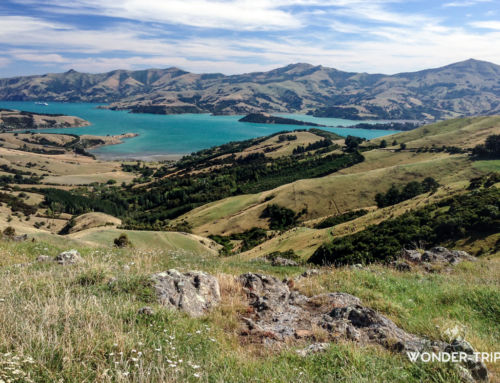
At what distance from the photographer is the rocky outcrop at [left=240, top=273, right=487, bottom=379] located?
623 cm

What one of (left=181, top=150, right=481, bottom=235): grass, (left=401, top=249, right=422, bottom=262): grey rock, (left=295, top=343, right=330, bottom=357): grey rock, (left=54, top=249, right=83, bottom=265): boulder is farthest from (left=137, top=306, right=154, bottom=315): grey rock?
(left=181, top=150, right=481, bottom=235): grass

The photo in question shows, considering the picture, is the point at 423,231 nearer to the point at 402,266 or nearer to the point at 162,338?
the point at 402,266

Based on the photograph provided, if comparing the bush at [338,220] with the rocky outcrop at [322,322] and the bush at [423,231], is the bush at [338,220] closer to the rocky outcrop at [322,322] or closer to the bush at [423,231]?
the bush at [423,231]

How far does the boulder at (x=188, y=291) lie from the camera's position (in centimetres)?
772

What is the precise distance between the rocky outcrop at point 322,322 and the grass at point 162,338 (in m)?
0.45

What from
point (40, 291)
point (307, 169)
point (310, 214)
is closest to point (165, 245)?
point (40, 291)

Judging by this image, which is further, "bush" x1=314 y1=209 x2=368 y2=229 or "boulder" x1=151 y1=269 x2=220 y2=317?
"bush" x1=314 y1=209 x2=368 y2=229

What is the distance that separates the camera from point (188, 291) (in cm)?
830

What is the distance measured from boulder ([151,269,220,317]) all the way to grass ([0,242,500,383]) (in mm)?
337

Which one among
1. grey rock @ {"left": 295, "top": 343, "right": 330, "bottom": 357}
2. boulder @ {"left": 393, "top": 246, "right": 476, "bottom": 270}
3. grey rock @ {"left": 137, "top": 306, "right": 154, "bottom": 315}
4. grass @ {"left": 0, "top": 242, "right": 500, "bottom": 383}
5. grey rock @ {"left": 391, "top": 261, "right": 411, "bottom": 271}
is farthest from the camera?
boulder @ {"left": 393, "top": 246, "right": 476, "bottom": 270}

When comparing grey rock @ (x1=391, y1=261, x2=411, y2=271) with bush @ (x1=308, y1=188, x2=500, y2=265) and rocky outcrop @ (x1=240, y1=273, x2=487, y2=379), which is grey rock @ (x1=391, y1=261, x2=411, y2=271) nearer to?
rocky outcrop @ (x1=240, y1=273, x2=487, y2=379)

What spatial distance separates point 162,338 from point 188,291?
2.65 metres

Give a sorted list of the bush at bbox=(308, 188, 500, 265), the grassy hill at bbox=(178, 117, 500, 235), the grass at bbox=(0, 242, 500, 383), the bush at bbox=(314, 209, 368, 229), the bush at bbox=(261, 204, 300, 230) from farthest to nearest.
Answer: the grassy hill at bbox=(178, 117, 500, 235) < the bush at bbox=(261, 204, 300, 230) < the bush at bbox=(314, 209, 368, 229) < the bush at bbox=(308, 188, 500, 265) < the grass at bbox=(0, 242, 500, 383)

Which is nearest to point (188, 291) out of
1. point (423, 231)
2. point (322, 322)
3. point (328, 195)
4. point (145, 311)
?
point (145, 311)
